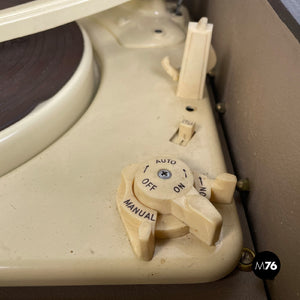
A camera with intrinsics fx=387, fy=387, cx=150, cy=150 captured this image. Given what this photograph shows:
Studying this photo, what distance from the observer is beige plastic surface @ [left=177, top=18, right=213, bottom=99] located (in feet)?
2.05

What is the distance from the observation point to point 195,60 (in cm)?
65

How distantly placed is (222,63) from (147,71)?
5.8 inches

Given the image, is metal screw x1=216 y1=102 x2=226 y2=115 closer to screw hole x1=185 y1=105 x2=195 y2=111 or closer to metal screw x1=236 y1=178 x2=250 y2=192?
screw hole x1=185 y1=105 x2=195 y2=111

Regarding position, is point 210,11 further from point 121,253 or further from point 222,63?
point 121,253

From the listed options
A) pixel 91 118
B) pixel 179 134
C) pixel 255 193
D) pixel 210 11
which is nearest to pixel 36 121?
pixel 91 118

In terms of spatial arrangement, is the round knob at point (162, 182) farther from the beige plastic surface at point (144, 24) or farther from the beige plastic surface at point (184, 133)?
the beige plastic surface at point (144, 24)

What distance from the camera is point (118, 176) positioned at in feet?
1.77

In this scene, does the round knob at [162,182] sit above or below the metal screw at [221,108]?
above

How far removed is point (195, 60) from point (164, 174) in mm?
258

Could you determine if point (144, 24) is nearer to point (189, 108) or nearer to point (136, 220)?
point (189, 108)

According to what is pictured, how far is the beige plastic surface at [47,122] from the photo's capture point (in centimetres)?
53

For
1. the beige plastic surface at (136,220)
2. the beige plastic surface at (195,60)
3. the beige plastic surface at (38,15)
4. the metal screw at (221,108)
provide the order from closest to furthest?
the beige plastic surface at (136,220)
the beige plastic surface at (38,15)
the beige plastic surface at (195,60)
the metal screw at (221,108)

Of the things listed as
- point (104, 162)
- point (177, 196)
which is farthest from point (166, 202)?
point (104, 162)

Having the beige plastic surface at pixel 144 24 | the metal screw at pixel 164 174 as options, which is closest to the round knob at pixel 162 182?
the metal screw at pixel 164 174
